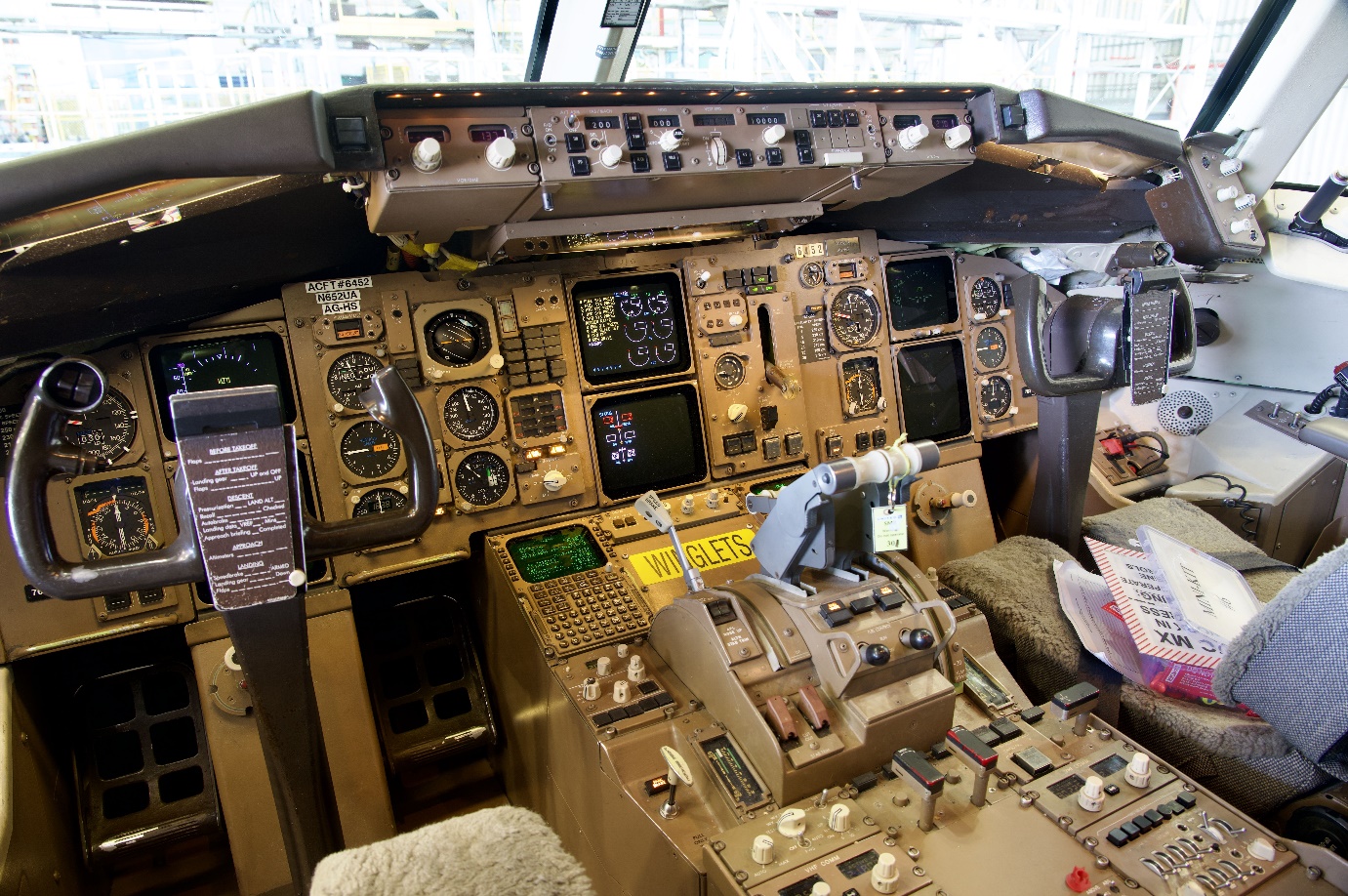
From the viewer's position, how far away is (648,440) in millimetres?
3334

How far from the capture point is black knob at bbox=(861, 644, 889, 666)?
6.60ft

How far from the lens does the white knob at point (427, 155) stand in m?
2.08

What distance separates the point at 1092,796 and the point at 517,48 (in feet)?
10.9

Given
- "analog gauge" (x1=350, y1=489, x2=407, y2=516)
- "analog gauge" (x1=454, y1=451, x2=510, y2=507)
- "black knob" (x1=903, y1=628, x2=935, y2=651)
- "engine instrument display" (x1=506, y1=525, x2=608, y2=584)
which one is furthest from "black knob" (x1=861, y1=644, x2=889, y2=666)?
"analog gauge" (x1=350, y1=489, x2=407, y2=516)

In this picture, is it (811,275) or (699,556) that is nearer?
(699,556)

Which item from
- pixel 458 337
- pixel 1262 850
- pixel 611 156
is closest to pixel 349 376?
pixel 458 337

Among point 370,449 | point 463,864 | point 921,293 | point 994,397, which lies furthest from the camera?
point 994,397

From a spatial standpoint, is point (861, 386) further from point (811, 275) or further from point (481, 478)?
point (481, 478)

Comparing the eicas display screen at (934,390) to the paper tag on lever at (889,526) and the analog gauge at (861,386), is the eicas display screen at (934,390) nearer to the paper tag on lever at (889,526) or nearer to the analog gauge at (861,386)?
the analog gauge at (861,386)

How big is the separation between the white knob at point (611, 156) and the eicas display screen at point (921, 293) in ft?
5.98

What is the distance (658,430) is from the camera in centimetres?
334

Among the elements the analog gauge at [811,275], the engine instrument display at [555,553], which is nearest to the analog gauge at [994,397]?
the analog gauge at [811,275]

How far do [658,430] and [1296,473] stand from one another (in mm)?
3029

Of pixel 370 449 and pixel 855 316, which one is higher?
pixel 855 316
